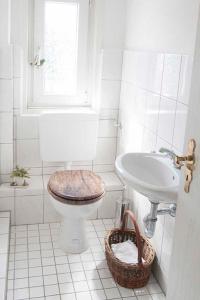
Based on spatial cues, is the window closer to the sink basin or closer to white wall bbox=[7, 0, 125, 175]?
white wall bbox=[7, 0, 125, 175]

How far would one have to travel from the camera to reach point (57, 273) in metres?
2.10

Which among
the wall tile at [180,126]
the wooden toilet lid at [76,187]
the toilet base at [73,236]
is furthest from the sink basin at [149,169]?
the toilet base at [73,236]

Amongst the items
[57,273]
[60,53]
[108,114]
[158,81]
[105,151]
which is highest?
[60,53]

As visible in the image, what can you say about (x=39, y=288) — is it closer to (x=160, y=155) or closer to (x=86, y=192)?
(x=86, y=192)

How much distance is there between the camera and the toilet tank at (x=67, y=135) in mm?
2527

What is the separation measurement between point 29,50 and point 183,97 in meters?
1.43

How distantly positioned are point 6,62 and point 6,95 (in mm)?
224

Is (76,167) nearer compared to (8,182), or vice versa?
(8,182)

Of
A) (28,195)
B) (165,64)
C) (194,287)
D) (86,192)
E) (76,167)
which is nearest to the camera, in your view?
(194,287)

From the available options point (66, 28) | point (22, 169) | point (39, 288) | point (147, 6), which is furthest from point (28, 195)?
point (147, 6)

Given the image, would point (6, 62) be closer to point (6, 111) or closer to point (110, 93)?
point (6, 111)

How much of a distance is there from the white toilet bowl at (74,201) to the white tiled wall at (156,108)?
36 centimetres

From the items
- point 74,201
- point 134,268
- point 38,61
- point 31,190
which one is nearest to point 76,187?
point 74,201

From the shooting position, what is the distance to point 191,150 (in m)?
1.07
